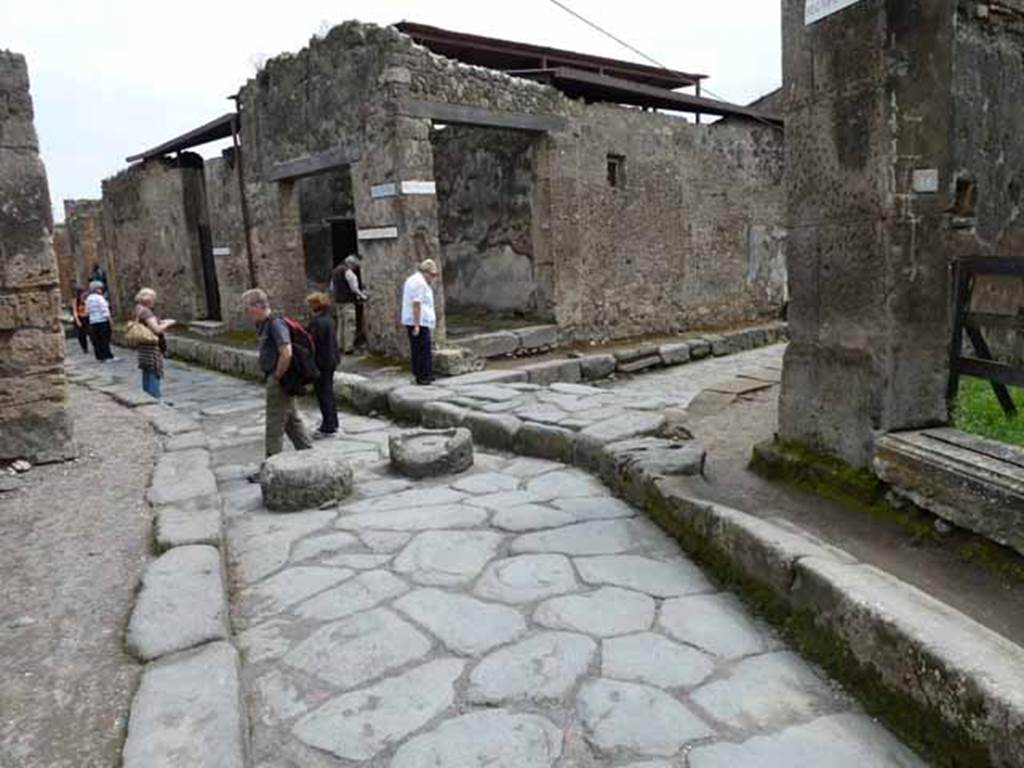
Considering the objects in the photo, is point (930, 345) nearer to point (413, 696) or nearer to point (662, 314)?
point (413, 696)

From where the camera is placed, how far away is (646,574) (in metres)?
3.58

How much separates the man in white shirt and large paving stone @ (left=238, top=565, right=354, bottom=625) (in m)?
4.58

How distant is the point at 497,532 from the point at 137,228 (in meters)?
16.1

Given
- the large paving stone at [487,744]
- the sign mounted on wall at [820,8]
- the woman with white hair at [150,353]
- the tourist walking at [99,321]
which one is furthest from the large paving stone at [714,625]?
the tourist walking at [99,321]

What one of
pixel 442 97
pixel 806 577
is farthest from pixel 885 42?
pixel 442 97

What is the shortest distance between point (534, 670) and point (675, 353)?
→ 9.02 m

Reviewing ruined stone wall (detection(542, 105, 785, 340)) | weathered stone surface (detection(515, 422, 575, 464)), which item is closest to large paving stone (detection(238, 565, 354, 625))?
weathered stone surface (detection(515, 422, 575, 464))

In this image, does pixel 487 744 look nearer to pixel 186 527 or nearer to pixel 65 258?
pixel 186 527

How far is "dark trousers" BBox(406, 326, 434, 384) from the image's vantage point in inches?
328

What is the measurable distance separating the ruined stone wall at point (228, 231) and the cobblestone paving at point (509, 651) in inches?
373

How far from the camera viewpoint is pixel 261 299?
18.7 feet

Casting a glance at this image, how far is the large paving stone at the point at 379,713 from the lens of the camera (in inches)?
95.9

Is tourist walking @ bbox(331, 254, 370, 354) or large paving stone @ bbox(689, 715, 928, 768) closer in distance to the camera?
large paving stone @ bbox(689, 715, 928, 768)

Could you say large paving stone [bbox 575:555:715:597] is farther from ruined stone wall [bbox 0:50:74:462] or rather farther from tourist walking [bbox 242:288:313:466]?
ruined stone wall [bbox 0:50:74:462]
